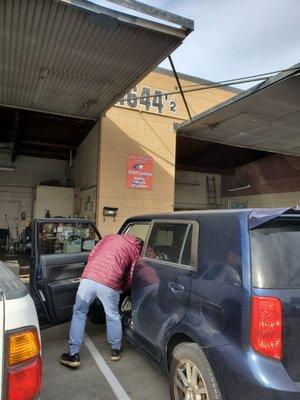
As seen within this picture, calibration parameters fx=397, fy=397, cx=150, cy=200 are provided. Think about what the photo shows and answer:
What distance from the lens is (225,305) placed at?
272cm

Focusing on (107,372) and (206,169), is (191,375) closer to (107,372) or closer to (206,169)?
(107,372)

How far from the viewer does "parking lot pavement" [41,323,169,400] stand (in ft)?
12.2

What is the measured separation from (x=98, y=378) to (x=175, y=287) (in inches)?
58.1

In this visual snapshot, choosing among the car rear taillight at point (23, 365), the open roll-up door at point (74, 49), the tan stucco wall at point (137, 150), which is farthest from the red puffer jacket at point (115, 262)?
the tan stucco wall at point (137, 150)

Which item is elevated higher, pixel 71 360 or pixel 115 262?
pixel 115 262

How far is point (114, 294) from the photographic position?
4336mm

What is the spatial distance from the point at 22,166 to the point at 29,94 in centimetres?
770

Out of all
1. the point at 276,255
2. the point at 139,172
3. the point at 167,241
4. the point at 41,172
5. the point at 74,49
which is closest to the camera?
the point at 276,255

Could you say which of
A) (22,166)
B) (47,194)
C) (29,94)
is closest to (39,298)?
(29,94)

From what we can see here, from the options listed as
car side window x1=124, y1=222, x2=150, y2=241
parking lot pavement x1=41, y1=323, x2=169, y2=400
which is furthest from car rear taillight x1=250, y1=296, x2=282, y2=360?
car side window x1=124, y1=222, x2=150, y2=241

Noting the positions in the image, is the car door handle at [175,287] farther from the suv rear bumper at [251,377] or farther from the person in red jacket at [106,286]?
the person in red jacket at [106,286]

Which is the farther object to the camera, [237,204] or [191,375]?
[237,204]

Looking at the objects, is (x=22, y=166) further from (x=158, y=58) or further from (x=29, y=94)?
(x=158, y=58)

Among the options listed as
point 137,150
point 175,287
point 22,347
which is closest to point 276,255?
point 175,287
